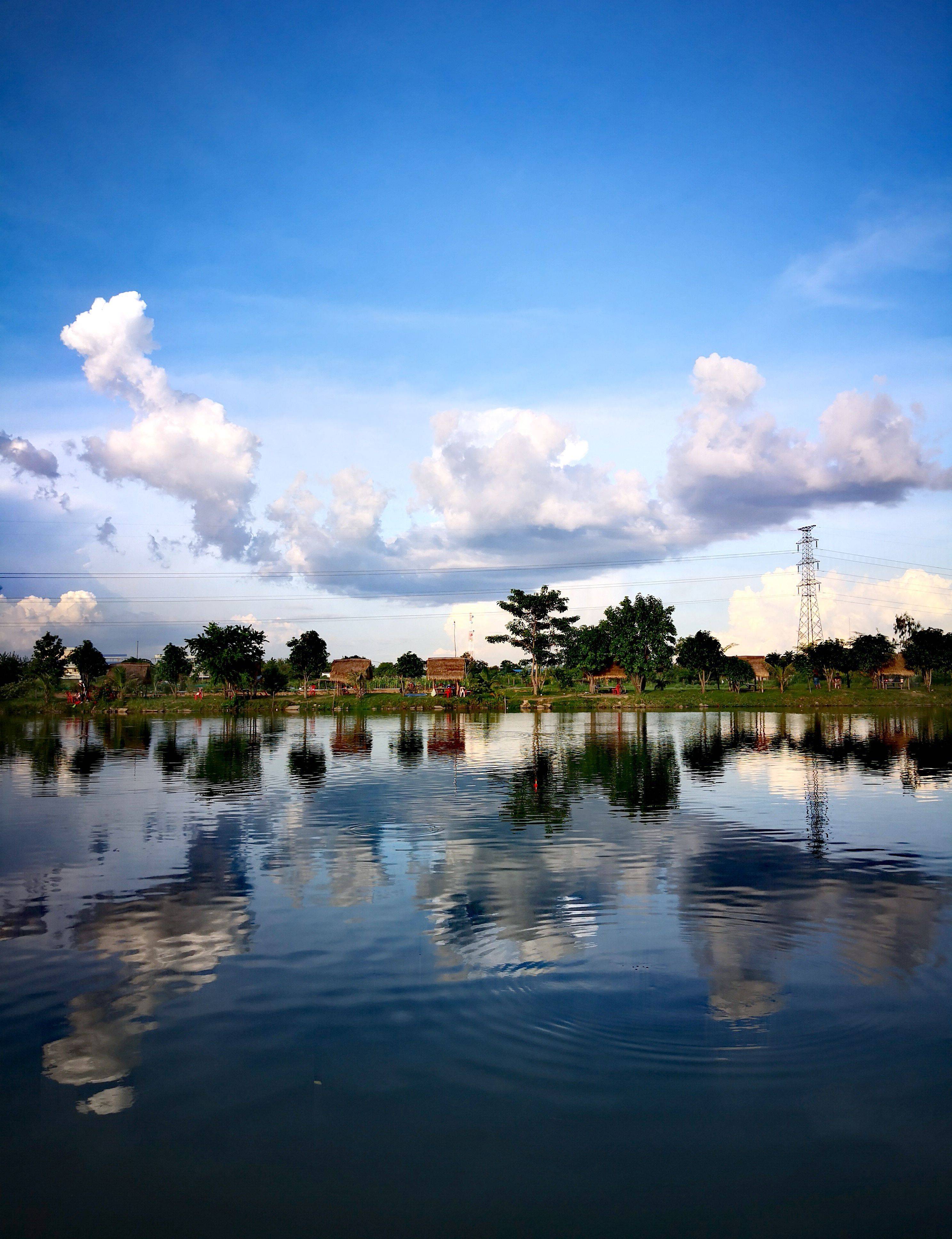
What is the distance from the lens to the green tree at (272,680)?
111188mm

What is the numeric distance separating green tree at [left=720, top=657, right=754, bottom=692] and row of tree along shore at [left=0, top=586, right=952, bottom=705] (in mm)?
285

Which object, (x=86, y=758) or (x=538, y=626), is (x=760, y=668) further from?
(x=86, y=758)

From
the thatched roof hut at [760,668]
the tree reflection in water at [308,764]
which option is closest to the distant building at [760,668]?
the thatched roof hut at [760,668]

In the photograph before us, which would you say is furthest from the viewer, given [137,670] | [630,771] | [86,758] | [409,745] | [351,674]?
[137,670]

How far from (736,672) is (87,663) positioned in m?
97.4

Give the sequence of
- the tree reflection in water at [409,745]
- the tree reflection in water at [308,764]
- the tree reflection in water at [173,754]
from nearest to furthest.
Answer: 1. the tree reflection in water at [308,764]
2. the tree reflection in water at [173,754]
3. the tree reflection in water at [409,745]

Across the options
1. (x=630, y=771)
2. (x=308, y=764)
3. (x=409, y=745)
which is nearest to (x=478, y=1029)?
(x=630, y=771)

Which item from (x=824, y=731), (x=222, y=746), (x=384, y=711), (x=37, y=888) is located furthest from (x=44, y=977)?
(x=384, y=711)

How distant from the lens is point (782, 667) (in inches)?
4983

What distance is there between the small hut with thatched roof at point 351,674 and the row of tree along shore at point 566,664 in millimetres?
273

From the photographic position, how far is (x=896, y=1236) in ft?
18.2

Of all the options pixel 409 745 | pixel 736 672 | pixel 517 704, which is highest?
pixel 736 672

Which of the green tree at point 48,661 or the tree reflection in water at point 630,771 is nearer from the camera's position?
the tree reflection in water at point 630,771

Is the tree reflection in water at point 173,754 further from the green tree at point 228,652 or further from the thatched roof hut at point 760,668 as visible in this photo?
the thatched roof hut at point 760,668
